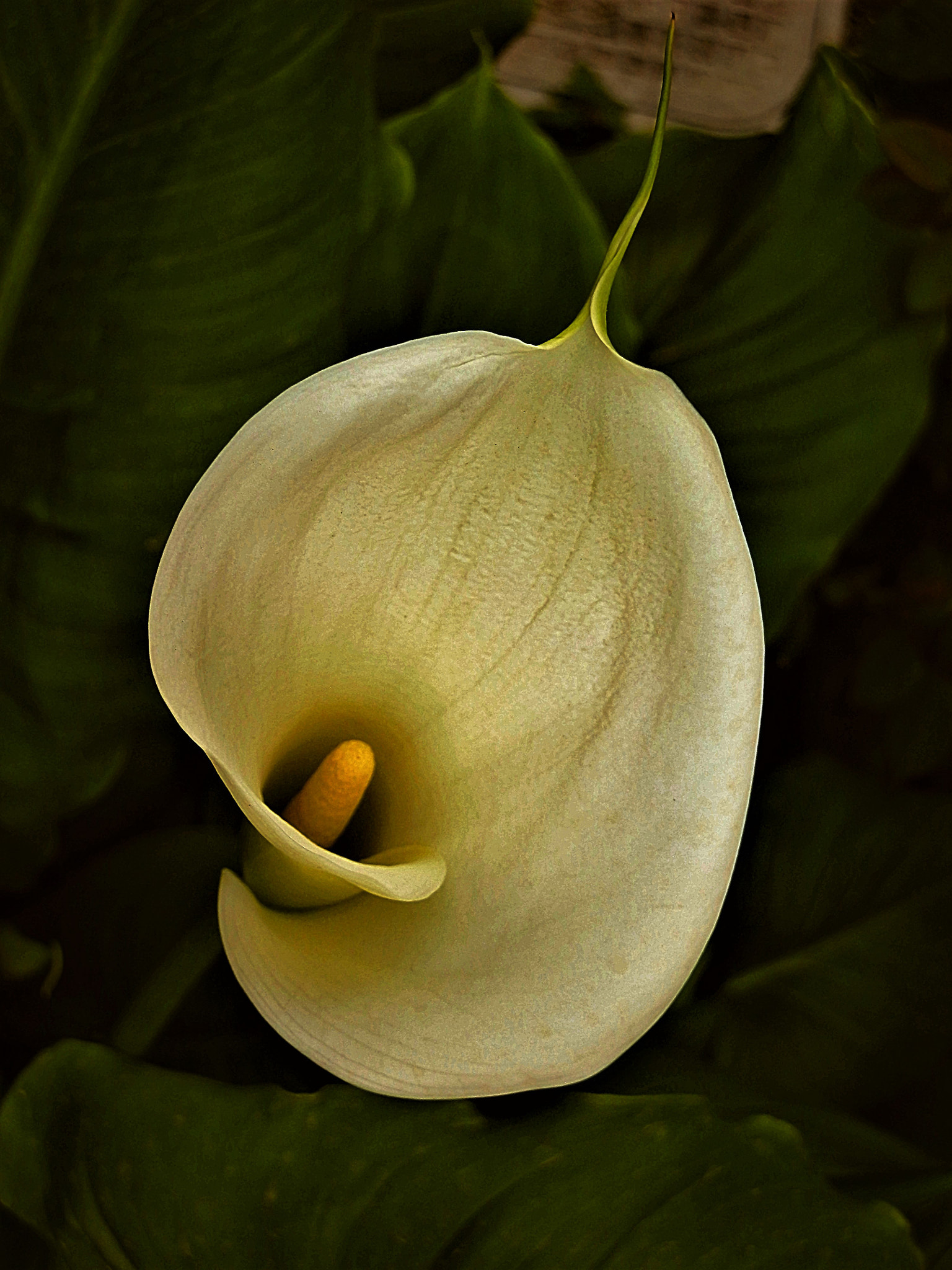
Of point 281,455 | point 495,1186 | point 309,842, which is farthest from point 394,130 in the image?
point 495,1186

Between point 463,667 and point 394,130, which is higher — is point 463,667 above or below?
below

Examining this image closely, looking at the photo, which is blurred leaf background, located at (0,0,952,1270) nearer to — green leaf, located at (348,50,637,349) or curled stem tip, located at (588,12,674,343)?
green leaf, located at (348,50,637,349)

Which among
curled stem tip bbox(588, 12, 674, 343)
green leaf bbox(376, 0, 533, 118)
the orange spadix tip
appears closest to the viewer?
curled stem tip bbox(588, 12, 674, 343)

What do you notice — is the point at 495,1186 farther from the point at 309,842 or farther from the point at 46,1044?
the point at 46,1044

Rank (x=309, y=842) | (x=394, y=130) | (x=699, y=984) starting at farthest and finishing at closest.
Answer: (x=699, y=984), (x=394, y=130), (x=309, y=842)

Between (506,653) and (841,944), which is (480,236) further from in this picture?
(841,944)

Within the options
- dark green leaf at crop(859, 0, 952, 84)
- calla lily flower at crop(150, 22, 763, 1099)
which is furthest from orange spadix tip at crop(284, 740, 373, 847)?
dark green leaf at crop(859, 0, 952, 84)

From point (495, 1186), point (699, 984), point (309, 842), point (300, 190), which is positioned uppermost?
point (300, 190)
